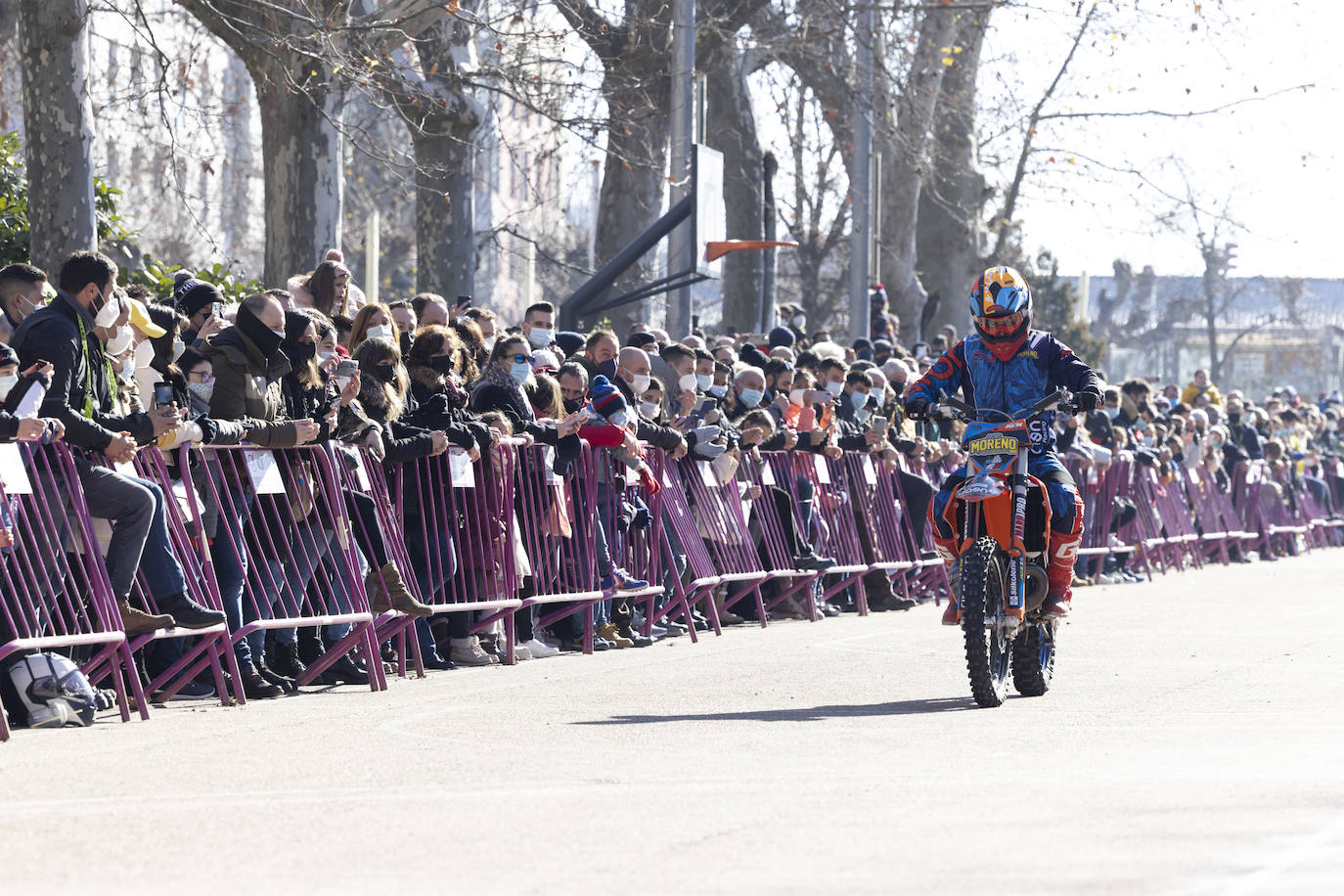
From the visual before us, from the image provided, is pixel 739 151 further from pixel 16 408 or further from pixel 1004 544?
pixel 16 408

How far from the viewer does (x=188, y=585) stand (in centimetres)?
1057

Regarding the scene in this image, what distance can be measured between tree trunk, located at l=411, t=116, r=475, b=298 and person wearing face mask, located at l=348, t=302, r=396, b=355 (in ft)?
34.3

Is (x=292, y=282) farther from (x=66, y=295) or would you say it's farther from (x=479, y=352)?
(x=66, y=295)

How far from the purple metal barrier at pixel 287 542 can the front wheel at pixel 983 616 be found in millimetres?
2883

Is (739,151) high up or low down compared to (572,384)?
up

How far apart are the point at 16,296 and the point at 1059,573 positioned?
4.83 meters

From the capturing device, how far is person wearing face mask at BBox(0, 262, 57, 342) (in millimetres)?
10484

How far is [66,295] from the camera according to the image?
10.2 meters

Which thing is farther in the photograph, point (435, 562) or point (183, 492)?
point (435, 562)

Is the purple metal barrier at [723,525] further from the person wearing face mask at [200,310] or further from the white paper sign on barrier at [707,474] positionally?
the person wearing face mask at [200,310]

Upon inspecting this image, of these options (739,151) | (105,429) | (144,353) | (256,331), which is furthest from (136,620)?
(739,151)

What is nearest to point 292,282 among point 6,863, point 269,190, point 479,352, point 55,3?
point 479,352

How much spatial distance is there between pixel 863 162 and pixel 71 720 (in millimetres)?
18423

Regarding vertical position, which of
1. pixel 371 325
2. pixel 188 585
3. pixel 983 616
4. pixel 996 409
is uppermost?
pixel 371 325
